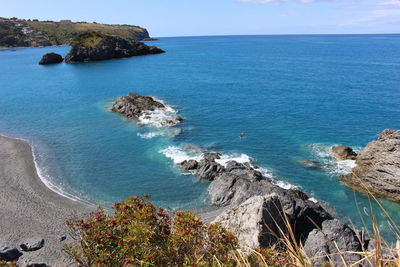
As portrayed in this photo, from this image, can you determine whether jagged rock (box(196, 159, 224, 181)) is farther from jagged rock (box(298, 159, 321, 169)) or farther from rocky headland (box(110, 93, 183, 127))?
rocky headland (box(110, 93, 183, 127))

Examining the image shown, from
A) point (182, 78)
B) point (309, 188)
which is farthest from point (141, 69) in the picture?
point (309, 188)

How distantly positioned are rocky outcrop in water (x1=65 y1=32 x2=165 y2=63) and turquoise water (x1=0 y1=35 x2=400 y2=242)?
3445 centimetres

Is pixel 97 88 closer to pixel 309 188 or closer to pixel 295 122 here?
pixel 295 122

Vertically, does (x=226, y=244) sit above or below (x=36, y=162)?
above

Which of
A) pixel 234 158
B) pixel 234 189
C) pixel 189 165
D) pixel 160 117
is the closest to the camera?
pixel 234 189

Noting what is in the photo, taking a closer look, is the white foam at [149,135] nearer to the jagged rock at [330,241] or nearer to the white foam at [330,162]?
the white foam at [330,162]

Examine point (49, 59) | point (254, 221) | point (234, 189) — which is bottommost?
point (234, 189)

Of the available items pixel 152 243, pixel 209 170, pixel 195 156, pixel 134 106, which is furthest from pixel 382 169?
pixel 134 106

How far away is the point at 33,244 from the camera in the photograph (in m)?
26.0

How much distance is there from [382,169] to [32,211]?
127 feet

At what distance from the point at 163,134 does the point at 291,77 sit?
60325 mm

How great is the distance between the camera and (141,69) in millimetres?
120750

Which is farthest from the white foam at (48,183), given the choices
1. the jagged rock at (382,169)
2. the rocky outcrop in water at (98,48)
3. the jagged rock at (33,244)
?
the rocky outcrop in water at (98,48)

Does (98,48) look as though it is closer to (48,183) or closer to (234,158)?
(48,183)
